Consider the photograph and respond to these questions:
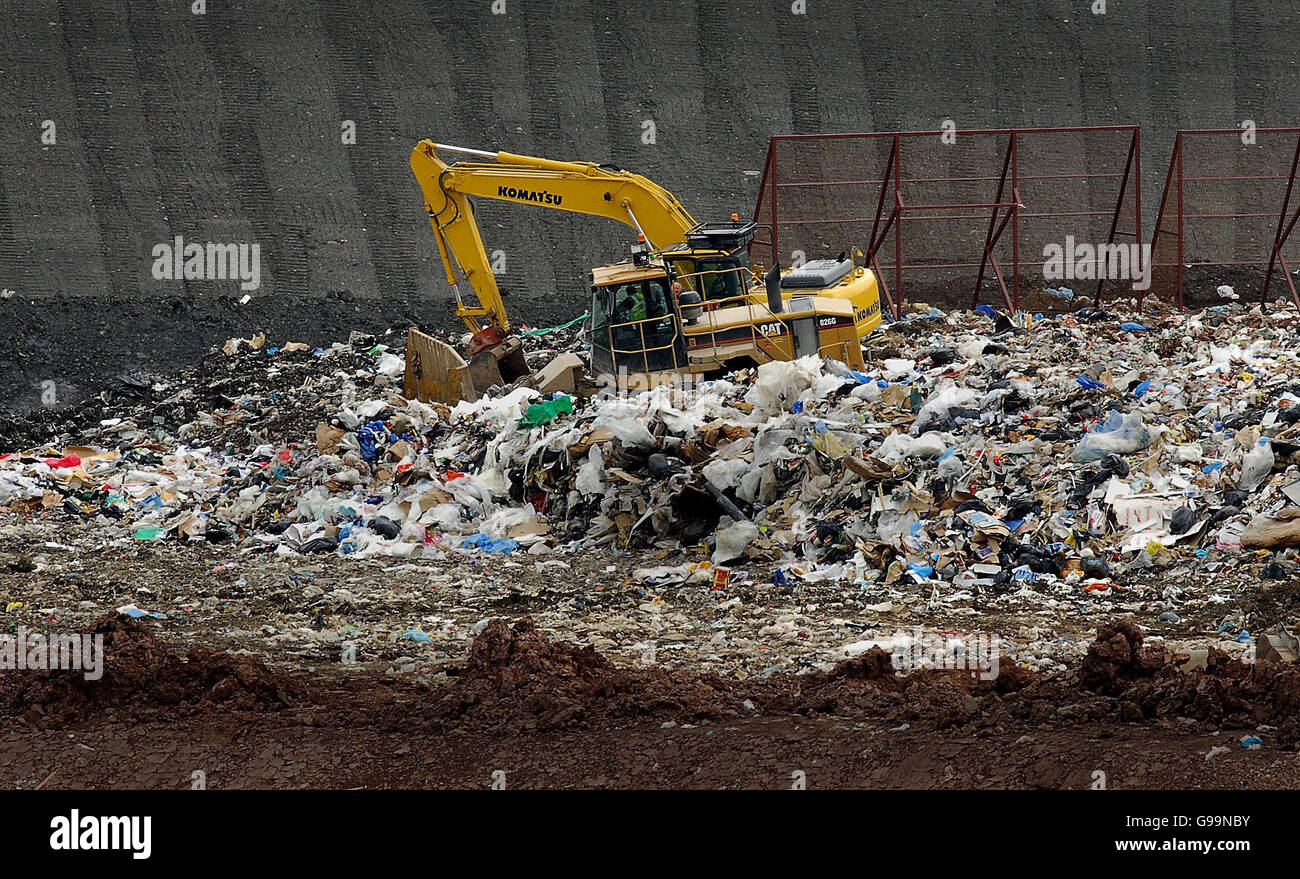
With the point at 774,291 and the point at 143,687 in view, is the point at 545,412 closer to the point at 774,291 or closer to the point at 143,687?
the point at 774,291

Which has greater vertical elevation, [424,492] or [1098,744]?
[424,492]

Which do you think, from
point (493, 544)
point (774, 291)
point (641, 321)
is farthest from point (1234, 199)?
point (493, 544)

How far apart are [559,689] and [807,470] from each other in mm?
3695

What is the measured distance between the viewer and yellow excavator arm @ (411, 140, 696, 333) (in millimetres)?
11953

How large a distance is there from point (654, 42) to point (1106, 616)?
15.5 metres

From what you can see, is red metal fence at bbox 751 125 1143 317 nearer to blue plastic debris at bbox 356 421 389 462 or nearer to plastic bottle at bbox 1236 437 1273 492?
blue plastic debris at bbox 356 421 389 462

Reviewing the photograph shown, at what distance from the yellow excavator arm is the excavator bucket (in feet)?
1.13

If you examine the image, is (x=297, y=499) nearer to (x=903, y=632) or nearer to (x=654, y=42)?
(x=903, y=632)

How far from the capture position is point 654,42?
Answer: 19.9 metres

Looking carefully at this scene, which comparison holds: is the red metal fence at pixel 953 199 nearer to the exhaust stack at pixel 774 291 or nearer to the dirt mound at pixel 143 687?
the exhaust stack at pixel 774 291

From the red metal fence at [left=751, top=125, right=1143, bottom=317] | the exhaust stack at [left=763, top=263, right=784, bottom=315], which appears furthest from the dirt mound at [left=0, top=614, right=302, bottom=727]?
the red metal fence at [left=751, top=125, right=1143, bottom=317]

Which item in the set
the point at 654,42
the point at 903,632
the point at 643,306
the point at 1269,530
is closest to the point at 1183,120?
the point at 654,42

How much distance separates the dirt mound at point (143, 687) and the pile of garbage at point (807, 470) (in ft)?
9.49

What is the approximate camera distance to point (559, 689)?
510cm
